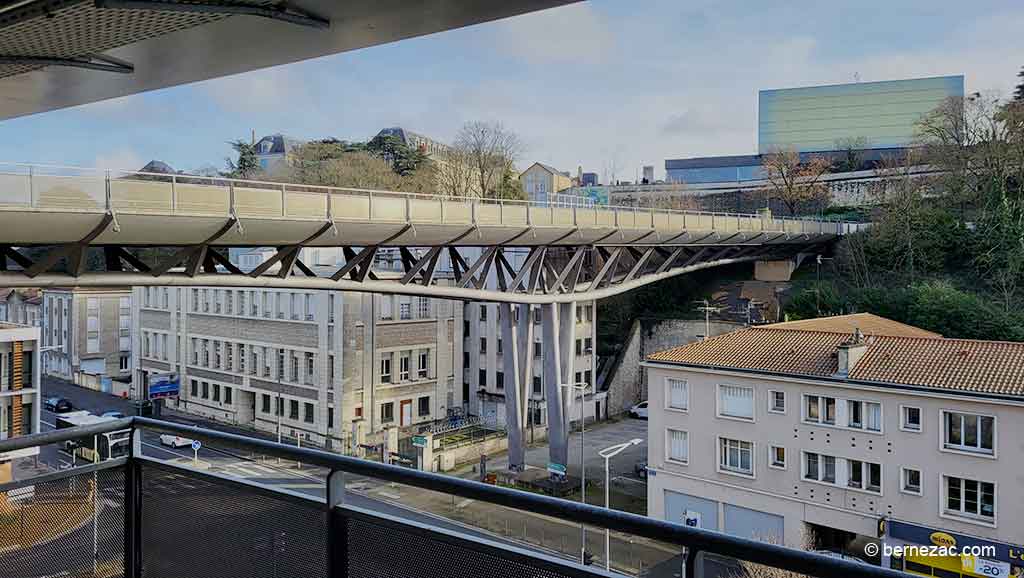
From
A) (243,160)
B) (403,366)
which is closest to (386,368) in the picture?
A: (403,366)

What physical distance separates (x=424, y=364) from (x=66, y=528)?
23.3 m

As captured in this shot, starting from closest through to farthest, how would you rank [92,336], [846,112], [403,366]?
[403,366]
[92,336]
[846,112]

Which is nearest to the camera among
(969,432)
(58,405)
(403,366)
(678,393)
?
(969,432)

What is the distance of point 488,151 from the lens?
37812 mm

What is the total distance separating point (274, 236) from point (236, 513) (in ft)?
30.8

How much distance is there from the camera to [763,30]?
5.98 metres

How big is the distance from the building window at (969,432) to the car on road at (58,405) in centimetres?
2653

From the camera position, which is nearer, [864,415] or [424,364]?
[864,415]

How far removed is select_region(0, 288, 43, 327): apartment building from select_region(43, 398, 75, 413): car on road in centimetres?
571

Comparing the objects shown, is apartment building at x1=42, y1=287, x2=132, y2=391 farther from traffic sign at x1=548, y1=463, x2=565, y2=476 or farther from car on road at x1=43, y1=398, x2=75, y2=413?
traffic sign at x1=548, y1=463, x2=565, y2=476

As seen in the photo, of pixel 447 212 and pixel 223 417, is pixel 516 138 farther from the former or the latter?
pixel 447 212

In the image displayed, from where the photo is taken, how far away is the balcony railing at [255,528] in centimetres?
156

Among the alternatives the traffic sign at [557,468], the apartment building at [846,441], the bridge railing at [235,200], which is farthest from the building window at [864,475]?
the bridge railing at [235,200]

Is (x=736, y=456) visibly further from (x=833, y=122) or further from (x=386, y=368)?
(x=833, y=122)
